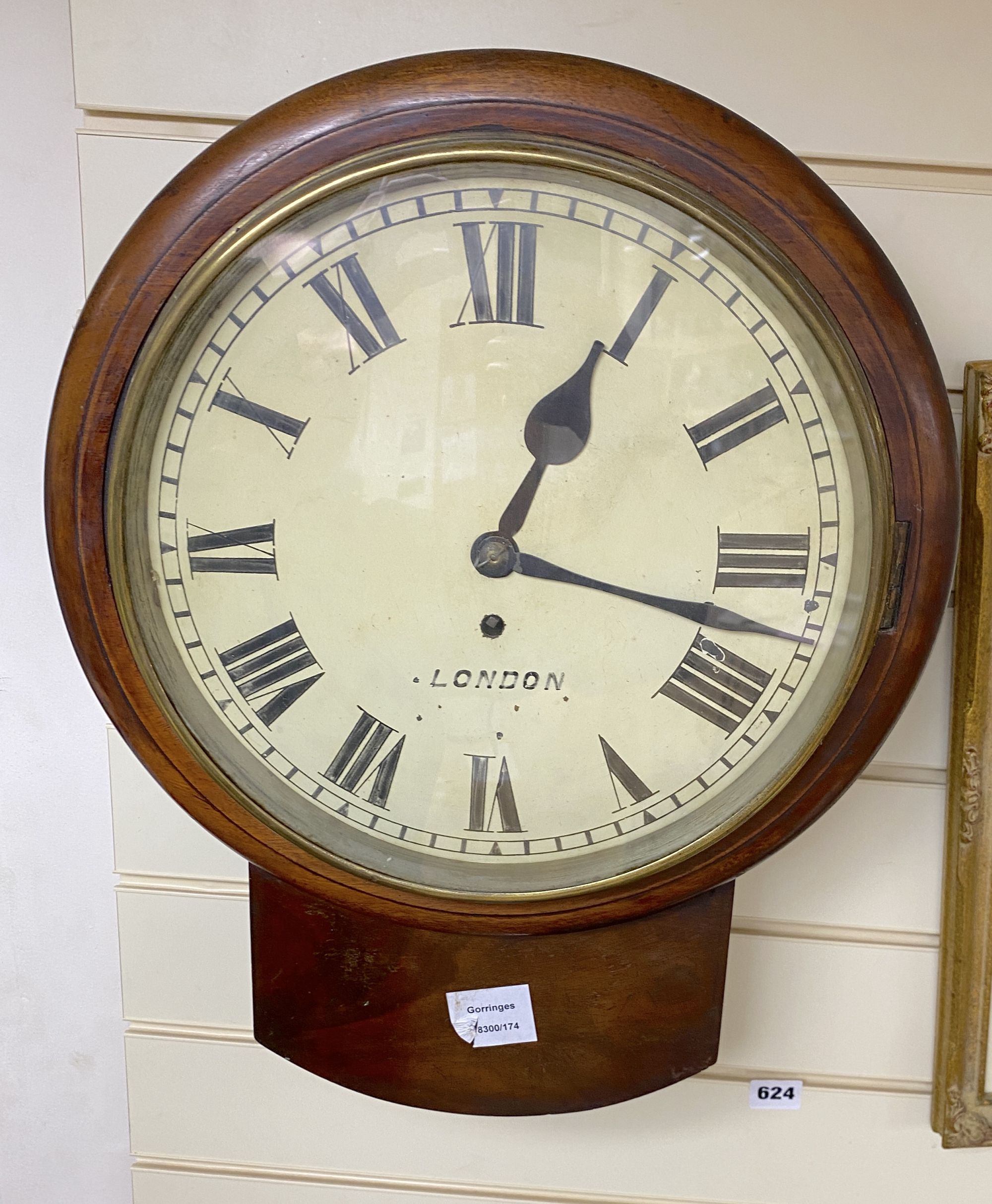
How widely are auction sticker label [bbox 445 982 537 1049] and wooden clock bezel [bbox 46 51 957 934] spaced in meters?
0.07

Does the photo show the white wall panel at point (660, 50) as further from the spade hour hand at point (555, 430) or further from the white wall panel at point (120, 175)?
the spade hour hand at point (555, 430)

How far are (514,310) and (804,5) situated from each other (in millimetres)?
368

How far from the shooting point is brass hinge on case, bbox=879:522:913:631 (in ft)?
1.92

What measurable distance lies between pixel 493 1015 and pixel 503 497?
1.23ft

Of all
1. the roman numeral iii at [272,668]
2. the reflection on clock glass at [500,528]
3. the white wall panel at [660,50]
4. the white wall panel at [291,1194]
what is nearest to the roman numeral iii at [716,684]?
the reflection on clock glass at [500,528]

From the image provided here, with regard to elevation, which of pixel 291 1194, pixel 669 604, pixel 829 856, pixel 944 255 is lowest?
pixel 291 1194

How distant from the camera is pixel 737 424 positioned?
23.1 inches

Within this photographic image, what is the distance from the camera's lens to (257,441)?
590 millimetres

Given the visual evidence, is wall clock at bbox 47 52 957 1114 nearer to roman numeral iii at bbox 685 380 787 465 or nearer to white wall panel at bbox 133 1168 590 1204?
roman numeral iii at bbox 685 380 787 465

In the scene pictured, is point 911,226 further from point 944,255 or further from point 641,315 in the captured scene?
point 641,315

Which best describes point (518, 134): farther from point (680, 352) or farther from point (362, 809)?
point (362, 809)

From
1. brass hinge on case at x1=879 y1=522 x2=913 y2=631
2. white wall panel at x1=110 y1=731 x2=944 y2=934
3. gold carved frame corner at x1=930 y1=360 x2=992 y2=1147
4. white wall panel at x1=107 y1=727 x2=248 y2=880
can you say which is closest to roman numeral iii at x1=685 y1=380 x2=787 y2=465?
brass hinge on case at x1=879 y1=522 x2=913 y2=631

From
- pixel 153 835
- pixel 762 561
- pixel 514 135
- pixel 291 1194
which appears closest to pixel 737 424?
pixel 762 561

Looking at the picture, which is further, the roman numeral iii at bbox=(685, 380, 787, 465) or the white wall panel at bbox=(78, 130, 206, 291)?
the white wall panel at bbox=(78, 130, 206, 291)
